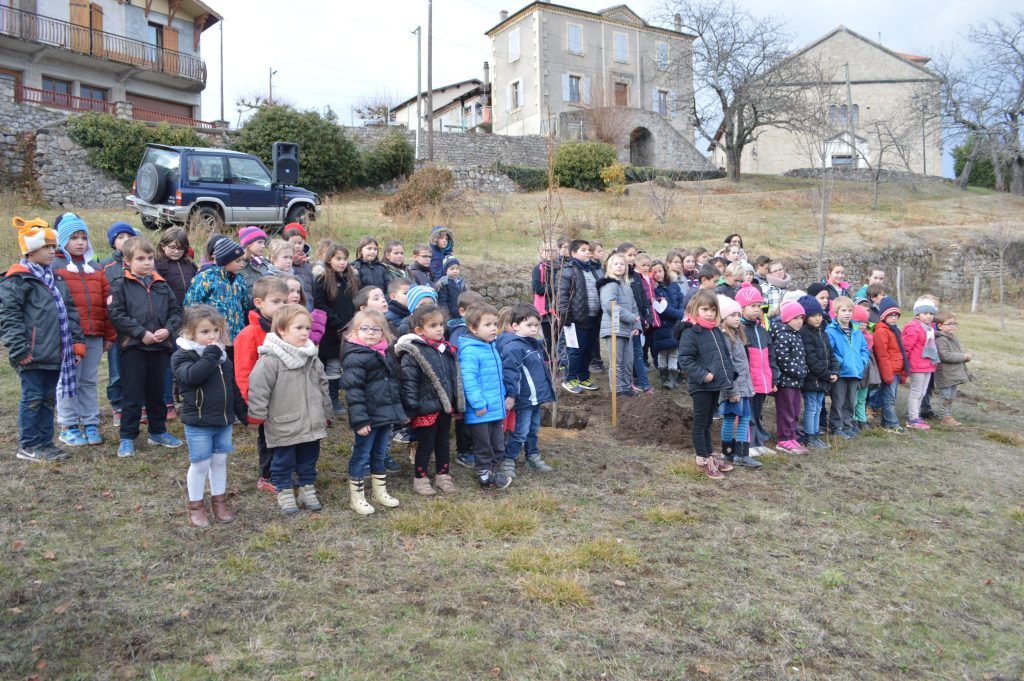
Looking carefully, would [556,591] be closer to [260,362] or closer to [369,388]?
[369,388]

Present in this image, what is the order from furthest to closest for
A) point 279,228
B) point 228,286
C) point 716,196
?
point 716,196 → point 279,228 → point 228,286

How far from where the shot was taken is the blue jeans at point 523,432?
5.66 m

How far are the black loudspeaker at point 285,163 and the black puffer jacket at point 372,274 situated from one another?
7.78m

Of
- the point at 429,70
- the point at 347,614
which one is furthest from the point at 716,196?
the point at 347,614

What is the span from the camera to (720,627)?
11.6ft

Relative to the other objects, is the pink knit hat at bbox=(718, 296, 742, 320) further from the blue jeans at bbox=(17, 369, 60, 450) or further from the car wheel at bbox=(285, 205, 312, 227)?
the car wheel at bbox=(285, 205, 312, 227)

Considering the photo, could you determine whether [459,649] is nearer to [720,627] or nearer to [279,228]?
[720,627]

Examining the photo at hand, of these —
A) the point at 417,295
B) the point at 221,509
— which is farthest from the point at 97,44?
the point at 221,509

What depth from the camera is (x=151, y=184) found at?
1324cm

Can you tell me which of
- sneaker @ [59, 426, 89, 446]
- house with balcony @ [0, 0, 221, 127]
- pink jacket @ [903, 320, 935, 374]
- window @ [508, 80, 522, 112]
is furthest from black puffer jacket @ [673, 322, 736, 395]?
window @ [508, 80, 522, 112]

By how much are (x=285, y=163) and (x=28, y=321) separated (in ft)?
30.9

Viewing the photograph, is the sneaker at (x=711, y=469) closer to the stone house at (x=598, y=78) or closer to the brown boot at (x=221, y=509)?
the brown boot at (x=221, y=509)

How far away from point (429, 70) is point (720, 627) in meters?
28.8

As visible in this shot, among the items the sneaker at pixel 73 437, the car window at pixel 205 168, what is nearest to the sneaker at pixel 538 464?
the sneaker at pixel 73 437
